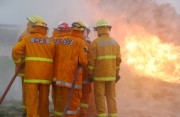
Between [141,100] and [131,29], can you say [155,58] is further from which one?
[141,100]

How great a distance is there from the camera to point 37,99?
236 inches

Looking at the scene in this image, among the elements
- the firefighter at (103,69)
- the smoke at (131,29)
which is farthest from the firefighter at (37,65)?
the smoke at (131,29)

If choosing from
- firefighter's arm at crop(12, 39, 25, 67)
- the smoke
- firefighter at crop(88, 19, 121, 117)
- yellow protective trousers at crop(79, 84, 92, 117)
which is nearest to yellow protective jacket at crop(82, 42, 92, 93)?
yellow protective trousers at crop(79, 84, 92, 117)

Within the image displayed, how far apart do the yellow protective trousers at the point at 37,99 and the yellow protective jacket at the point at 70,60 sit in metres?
0.38

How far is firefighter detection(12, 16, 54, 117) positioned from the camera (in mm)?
5781

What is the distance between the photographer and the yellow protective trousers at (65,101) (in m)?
5.89

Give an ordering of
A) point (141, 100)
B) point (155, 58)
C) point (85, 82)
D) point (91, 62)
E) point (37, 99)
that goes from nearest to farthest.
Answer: point (37, 99), point (91, 62), point (85, 82), point (141, 100), point (155, 58)

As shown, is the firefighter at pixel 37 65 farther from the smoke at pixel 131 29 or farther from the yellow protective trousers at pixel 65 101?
the smoke at pixel 131 29

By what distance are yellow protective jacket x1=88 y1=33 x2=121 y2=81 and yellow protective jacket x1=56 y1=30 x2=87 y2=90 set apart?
0.53 metres

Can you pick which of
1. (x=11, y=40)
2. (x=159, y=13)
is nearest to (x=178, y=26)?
(x=159, y=13)

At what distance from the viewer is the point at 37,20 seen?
6.11m

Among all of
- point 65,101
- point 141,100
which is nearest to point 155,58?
point 141,100

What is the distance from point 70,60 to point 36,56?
0.71 m

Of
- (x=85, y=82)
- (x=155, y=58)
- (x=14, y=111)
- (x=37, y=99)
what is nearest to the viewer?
(x=37, y=99)
